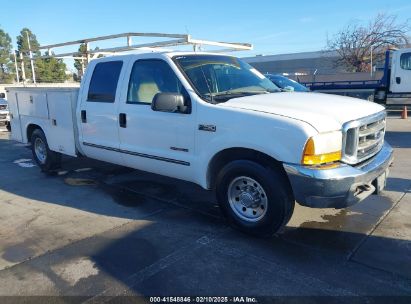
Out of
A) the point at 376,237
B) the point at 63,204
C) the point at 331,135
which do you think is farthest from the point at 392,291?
the point at 63,204

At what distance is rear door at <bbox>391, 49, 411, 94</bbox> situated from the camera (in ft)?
45.4

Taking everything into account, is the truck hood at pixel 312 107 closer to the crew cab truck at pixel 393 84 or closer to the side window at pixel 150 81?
the side window at pixel 150 81

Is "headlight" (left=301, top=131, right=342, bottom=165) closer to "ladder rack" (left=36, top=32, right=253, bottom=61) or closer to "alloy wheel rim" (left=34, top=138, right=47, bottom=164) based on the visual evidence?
"ladder rack" (left=36, top=32, right=253, bottom=61)

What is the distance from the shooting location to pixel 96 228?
4.54m

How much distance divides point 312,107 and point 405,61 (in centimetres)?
1207

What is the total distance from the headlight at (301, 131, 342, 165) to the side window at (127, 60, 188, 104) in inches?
64.2

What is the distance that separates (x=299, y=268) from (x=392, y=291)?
77cm

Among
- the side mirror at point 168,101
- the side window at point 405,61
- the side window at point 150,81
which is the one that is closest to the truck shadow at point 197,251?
the side mirror at point 168,101

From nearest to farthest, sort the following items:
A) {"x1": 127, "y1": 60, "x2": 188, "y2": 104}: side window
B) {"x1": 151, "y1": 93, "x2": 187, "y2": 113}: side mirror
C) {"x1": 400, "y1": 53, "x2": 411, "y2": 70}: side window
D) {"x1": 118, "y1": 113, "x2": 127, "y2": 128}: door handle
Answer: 1. {"x1": 151, "y1": 93, "x2": 187, "y2": 113}: side mirror
2. {"x1": 127, "y1": 60, "x2": 188, "y2": 104}: side window
3. {"x1": 118, "y1": 113, "x2": 127, "y2": 128}: door handle
4. {"x1": 400, "y1": 53, "x2": 411, "y2": 70}: side window

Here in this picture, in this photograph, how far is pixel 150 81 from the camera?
4965mm

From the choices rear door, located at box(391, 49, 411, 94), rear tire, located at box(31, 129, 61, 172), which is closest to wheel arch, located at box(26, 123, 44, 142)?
rear tire, located at box(31, 129, 61, 172)

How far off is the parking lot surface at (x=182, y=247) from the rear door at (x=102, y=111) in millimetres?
709

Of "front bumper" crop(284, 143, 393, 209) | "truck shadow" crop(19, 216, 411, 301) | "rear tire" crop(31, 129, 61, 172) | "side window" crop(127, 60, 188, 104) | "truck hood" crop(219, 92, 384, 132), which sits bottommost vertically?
"truck shadow" crop(19, 216, 411, 301)

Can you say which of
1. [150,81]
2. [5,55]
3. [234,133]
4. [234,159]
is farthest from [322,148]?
[5,55]
